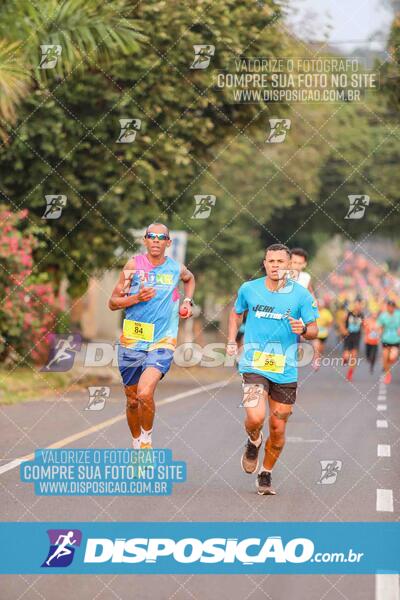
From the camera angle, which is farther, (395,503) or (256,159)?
(256,159)

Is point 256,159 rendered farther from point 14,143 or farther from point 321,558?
point 321,558

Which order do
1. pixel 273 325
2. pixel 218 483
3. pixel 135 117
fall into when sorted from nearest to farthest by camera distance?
pixel 273 325, pixel 218 483, pixel 135 117

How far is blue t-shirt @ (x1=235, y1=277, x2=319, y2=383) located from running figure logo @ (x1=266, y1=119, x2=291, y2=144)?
9.90m

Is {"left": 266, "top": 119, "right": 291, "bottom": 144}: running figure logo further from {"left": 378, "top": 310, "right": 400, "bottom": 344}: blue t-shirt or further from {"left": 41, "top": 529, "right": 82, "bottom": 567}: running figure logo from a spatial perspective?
{"left": 41, "top": 529, "right": 82, "bottom": 567}: running figure logo

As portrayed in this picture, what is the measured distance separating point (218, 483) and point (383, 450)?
3.31 metres

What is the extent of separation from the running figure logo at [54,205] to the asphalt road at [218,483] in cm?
366

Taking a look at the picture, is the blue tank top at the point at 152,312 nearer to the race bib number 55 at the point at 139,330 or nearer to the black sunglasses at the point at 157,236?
the race bib number 55 at the point at 139,330

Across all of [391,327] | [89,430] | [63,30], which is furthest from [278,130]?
[89,430]

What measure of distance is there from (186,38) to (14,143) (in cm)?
328

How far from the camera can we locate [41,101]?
22.2 metres

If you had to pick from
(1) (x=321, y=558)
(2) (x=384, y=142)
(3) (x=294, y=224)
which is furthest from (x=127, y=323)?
(3) (x=294, y=224)

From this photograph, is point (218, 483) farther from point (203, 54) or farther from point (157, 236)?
point (203, 54)
